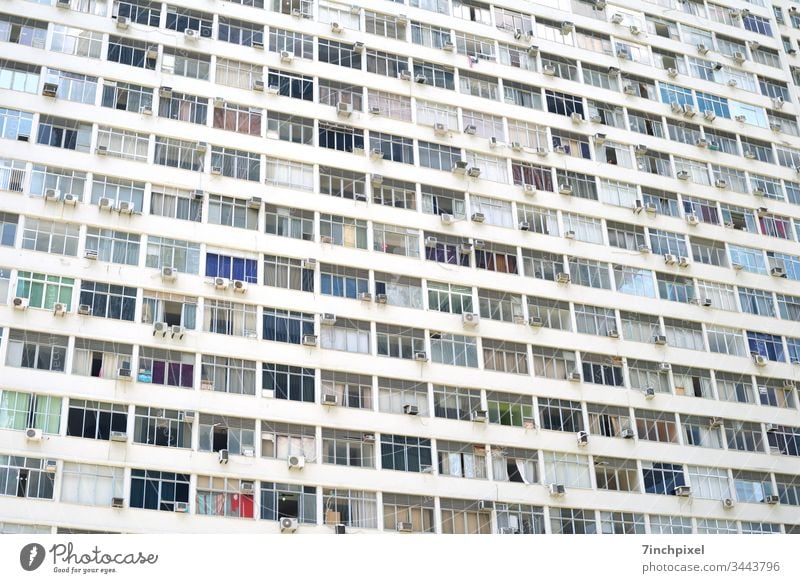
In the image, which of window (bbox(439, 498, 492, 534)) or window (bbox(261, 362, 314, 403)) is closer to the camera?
window (bbox(261, 362, 314, 403))

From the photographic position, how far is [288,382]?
37.8m

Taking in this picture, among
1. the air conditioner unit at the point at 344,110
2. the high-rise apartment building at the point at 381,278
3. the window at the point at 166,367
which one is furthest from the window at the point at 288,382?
the air conditioner unit at the point at 344,110

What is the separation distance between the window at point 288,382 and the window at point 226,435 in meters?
1.55

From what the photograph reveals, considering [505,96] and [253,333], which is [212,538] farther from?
[505,96]

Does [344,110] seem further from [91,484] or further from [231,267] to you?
[91,484]

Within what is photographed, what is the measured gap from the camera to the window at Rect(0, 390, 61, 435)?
3416 centimetres

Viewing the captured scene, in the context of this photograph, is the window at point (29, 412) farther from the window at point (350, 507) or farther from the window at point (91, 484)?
the window at point (350, 507)

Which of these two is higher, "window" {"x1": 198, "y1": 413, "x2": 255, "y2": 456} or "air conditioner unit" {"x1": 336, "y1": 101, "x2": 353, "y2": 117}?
"air conditioner unit" {"x1": 336, "y1": 101, "x2": 353, "y2": 117}

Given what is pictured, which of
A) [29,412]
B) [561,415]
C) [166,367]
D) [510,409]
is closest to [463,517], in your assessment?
[510,409]

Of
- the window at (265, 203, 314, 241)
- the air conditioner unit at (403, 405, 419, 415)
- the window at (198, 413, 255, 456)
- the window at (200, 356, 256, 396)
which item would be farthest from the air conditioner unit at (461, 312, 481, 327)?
the window at (198, 413, 255, 456)

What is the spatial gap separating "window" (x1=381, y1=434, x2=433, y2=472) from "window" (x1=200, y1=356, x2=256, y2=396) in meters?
4.90

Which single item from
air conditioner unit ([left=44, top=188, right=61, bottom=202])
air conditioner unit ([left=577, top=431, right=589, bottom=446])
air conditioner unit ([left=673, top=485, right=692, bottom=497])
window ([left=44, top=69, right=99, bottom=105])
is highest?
window ([left=44, top=69, right=99, bottom=105])

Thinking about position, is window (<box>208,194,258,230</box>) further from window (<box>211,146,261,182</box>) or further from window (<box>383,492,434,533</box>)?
window (<box>383,492,434,533</box>)

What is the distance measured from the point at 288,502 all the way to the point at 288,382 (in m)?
4.06
